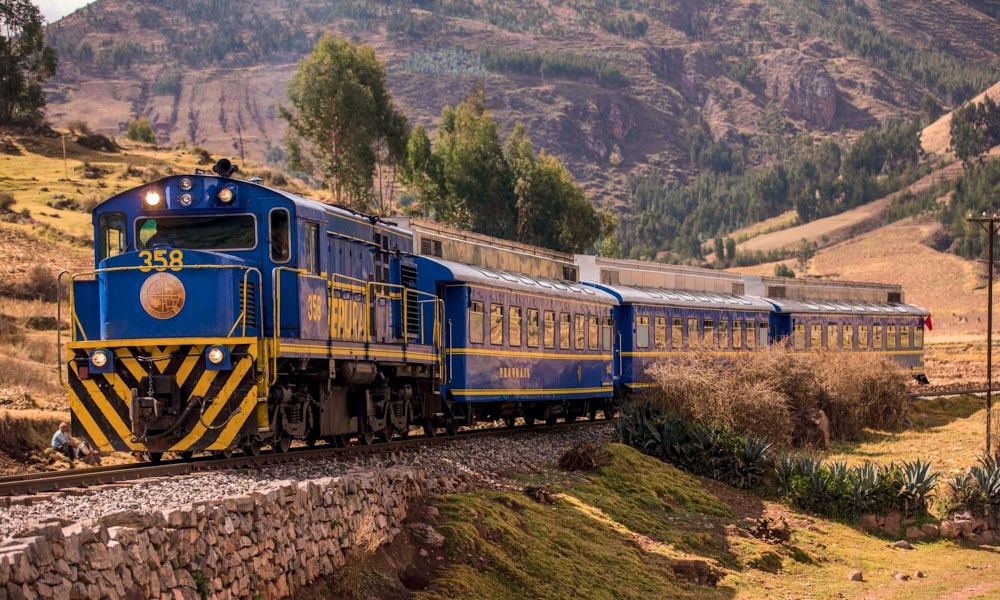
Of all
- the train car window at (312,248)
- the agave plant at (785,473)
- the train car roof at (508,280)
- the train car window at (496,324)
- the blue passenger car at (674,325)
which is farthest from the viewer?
the blue passenger car at (674,325)

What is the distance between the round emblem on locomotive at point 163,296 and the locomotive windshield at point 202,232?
3.82 ft

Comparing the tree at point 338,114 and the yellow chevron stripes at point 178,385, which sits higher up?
the tree at point 338,114

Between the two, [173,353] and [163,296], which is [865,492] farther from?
[163,296]

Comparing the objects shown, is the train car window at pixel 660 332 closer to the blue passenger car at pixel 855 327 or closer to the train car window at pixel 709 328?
the train car window at pixel 709 328

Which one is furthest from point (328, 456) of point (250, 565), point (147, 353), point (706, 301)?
point (706, 301)

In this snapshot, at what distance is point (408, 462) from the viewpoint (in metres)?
18.8

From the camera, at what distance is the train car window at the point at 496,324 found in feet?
88.5

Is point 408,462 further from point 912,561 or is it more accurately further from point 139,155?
point 139,155

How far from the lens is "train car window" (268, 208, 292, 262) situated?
17.1 meters

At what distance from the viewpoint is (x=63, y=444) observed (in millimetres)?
23875

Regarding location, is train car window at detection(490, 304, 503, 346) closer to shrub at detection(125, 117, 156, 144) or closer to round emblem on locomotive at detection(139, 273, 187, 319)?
round emblem on locomotive at detection(139, 273, 187, 319)

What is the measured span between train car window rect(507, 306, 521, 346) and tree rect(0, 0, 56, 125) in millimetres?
67065

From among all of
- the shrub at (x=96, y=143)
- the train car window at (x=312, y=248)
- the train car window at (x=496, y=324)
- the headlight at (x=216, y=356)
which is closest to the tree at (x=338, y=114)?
the shrub at (x=96, y=143)

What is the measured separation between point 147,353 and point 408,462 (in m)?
4.74
